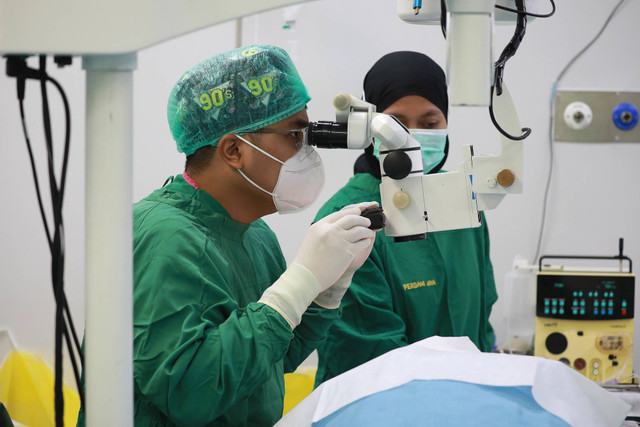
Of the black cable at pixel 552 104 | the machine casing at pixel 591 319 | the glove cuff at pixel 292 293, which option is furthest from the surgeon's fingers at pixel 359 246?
the black cable at pixel 552 104

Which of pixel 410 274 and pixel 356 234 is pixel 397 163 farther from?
pixel 410 274

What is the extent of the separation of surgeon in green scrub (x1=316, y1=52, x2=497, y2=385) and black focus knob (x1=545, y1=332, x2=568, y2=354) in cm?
42

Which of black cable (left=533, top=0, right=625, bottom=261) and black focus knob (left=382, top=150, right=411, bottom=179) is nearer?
black focus knob (left=382, top=150, right=411, bottom=179)

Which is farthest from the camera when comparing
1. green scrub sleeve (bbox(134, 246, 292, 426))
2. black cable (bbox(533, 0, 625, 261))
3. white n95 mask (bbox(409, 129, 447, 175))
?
black cable (bbox(533, 0, 625, 261))

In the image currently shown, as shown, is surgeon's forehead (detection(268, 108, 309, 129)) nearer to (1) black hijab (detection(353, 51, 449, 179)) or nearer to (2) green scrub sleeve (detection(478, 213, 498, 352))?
(1) black hijab (detection(353, 51, 449, 179))

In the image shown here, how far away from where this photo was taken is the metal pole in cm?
66

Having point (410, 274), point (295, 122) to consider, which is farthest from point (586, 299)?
point (295, 122)

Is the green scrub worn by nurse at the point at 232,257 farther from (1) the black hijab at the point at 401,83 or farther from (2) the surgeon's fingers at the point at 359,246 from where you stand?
(1) the black hijab at the point at 401,83

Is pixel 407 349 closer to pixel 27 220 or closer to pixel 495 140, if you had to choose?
pixel 495 140

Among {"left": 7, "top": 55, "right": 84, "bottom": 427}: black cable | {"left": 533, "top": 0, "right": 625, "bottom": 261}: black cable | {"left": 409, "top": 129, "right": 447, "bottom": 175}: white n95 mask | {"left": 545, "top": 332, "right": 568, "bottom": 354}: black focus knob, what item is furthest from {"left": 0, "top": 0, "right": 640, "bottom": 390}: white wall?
{"left": 7, "top": 55, "right": 84, "bottom": 427}: black cable

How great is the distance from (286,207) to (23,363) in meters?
1.92

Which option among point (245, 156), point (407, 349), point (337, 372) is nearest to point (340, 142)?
point (245, 156)

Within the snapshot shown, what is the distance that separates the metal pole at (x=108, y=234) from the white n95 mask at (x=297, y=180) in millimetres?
570

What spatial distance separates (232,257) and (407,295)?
1.66 feet
